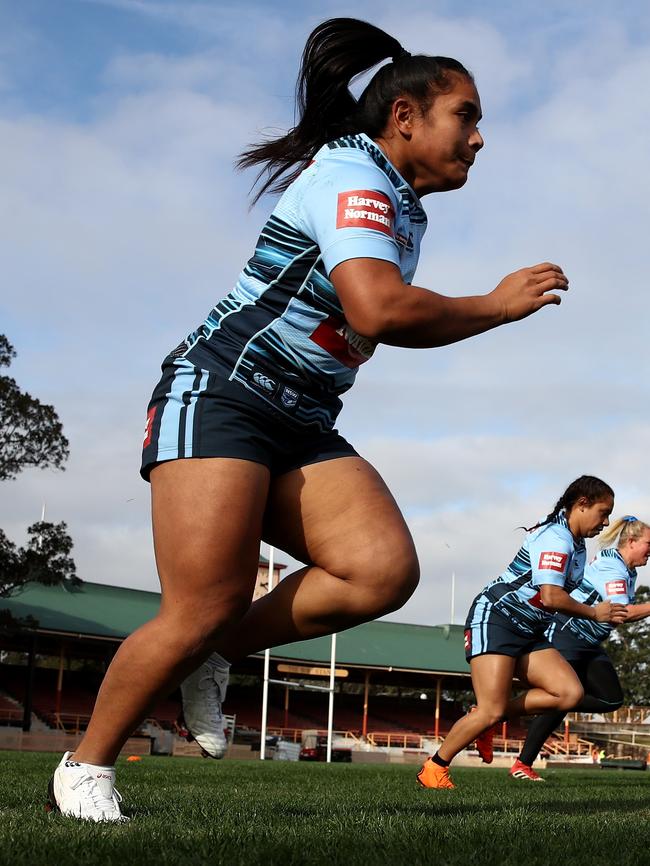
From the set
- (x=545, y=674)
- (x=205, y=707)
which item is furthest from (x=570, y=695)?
(x=205, y=707)

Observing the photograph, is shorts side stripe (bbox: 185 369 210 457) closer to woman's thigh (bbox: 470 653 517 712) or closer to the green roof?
woman's thigh (bbox: 470 653 517 712)

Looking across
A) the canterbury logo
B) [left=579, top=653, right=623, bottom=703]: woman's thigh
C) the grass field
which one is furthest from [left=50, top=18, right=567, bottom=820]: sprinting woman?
[left=579, top=653, right=623, bottom=703]: woman's thigh

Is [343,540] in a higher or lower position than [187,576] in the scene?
higher

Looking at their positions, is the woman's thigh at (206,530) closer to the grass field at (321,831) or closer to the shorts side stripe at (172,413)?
the shorts side stripe at (172,413)

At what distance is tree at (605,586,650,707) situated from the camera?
229 feet

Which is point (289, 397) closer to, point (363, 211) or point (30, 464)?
point (363, 211)

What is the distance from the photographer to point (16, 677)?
155 feet

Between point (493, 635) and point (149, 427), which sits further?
point (493, 635)

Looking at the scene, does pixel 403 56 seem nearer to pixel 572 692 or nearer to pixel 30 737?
pixel 572 692

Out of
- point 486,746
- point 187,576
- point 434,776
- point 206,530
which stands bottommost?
point 434,776

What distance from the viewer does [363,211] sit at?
3.21m

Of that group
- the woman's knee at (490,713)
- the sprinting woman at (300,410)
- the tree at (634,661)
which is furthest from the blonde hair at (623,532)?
the tree at (634,661)

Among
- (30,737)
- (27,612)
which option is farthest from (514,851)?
(27,612)

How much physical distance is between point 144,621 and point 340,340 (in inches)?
1902
